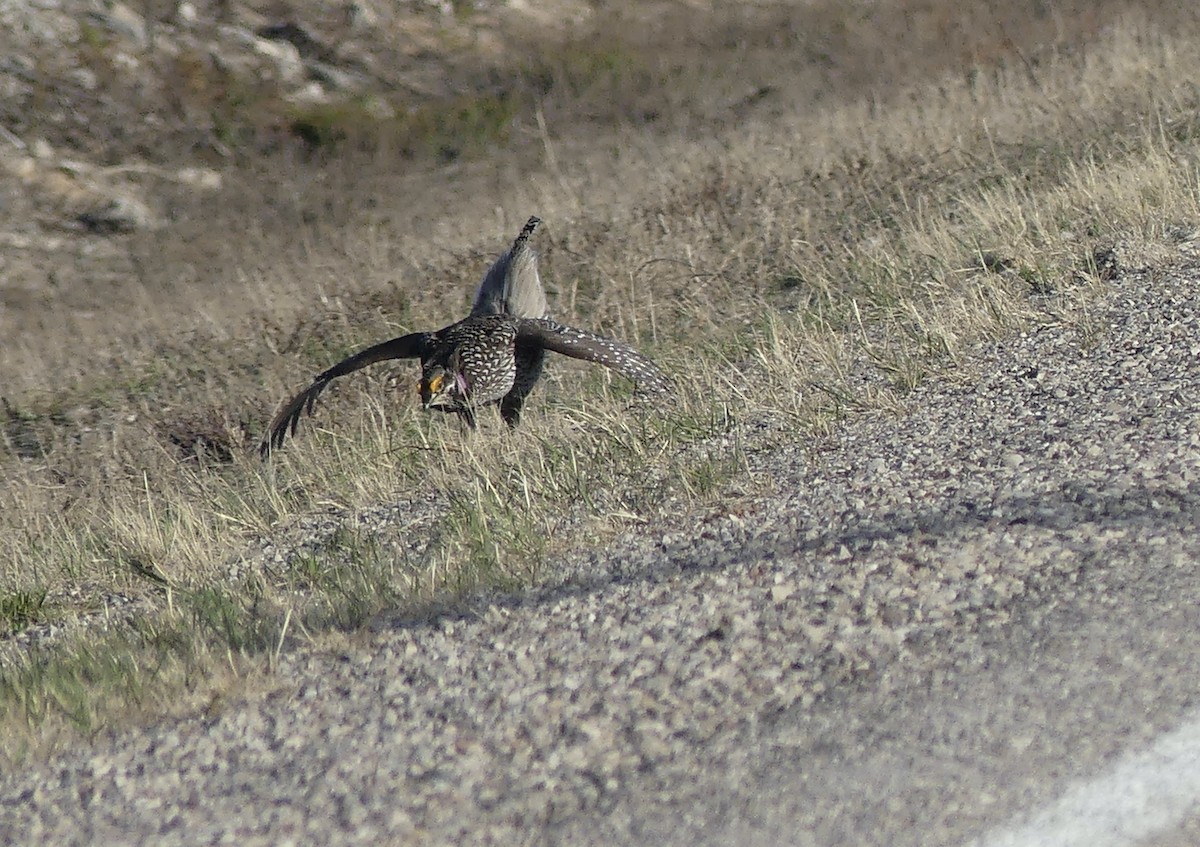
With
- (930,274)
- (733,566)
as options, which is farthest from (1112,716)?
(930,274)

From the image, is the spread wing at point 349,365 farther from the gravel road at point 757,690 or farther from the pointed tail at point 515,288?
the gravel road at point 757,690

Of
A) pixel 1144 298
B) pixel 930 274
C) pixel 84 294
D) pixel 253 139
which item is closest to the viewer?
pixel 1144 298

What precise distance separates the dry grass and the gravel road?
0.38 m

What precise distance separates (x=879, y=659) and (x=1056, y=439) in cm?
172

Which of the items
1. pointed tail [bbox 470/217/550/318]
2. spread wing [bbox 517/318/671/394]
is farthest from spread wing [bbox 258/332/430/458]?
pointed tail [bbox 470/217/550/318]

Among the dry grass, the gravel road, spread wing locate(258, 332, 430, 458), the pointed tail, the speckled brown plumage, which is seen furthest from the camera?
the pointed tail

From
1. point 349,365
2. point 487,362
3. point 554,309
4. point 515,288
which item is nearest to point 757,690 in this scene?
point 487,362

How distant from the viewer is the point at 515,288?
9.32 m

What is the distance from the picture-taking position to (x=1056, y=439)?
5.04 meters

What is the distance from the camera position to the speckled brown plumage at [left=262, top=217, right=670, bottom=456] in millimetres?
7391

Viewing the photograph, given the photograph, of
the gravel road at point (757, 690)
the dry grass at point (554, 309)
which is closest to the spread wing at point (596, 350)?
the dry grass at point (554, 309)

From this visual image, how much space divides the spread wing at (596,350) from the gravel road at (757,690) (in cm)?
250

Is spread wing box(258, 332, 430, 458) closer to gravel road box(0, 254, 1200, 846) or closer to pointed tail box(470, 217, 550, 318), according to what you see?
pointed tail box(470, 217, 550, 318)

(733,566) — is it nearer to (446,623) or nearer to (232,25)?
(446,623)
